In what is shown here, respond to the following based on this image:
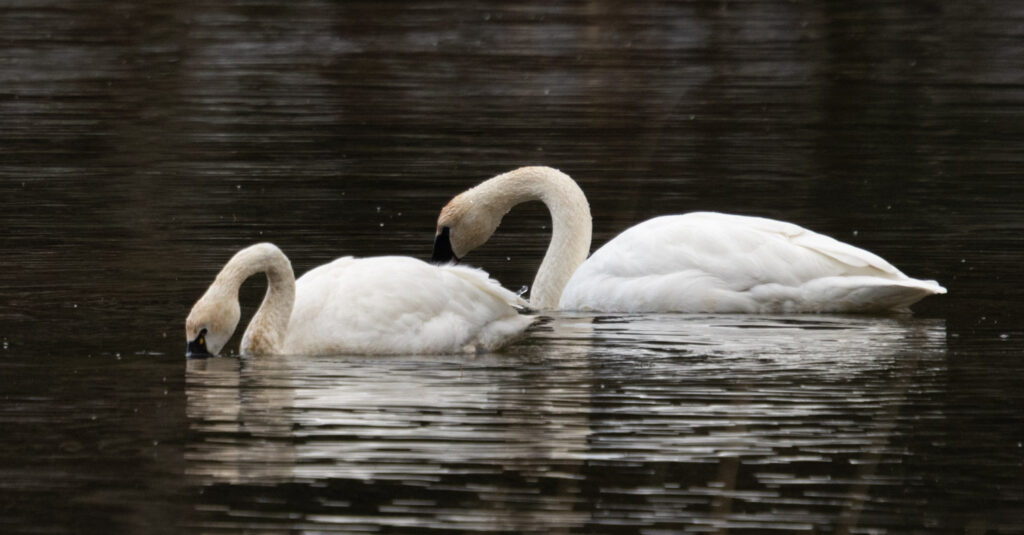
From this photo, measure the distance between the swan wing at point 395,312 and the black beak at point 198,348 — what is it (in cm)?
44

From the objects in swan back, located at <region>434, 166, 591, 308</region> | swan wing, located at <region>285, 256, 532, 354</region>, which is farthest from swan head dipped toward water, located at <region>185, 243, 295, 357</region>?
swan back, located at <region>434, 166, 591, 308</region>

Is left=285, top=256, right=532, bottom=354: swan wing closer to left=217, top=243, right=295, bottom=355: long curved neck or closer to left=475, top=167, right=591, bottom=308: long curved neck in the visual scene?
left=217, top=243, right=295, bottom=355: long curved neck

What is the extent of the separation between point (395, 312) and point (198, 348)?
39.7 inches

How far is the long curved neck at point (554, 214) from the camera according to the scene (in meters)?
13.1

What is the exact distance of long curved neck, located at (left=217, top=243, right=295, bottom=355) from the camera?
10289 millimetres

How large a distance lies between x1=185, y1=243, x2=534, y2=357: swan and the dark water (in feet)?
0.54

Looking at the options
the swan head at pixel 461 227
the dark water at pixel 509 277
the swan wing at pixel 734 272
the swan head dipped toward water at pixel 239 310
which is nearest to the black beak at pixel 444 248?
the swan head at pixel 461 227

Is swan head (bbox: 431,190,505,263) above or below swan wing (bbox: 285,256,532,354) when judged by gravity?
below

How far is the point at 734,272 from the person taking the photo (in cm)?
1203

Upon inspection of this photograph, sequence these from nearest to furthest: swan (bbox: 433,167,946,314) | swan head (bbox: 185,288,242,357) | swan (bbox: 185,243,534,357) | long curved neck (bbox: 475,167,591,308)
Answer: swan head (bbox: 185,288,242,357), swan (bbox: 185,243,534,357), swan (bbox: 433,167,946,314), long curved neck (bbox: 475,167,591,308)

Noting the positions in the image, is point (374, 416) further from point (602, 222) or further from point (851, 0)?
point (851, 0)

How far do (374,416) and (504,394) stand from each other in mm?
809

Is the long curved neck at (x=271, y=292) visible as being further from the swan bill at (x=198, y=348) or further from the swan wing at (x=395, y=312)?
the swan bill at (x=198, y=348)

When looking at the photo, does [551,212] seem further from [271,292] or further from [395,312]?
[271,292]
